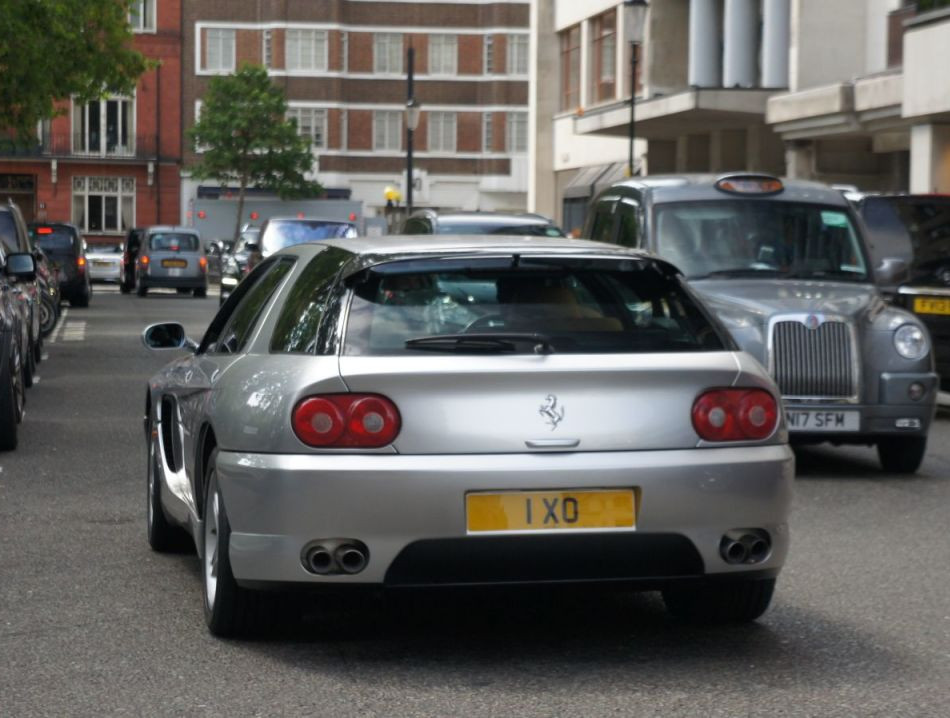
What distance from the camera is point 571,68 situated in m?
54.3

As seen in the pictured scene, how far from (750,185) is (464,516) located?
27.3 ft

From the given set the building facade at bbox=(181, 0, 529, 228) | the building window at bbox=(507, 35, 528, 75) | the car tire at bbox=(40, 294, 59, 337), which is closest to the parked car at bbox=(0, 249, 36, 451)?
the car tire at bbox=(40, 294, 59, 337)

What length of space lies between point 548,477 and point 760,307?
253 inches

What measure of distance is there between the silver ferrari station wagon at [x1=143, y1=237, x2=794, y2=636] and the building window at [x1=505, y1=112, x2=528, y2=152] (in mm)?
83740

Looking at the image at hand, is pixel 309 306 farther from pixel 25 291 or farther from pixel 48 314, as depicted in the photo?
pixel 48 314

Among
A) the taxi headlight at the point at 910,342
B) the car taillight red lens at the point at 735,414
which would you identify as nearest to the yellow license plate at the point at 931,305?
the taxi headlight at the point at 910,342

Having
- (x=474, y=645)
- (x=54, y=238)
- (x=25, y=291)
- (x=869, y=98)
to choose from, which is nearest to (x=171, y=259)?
(x=54, y=238)

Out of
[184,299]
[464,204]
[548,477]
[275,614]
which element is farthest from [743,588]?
[464,204]

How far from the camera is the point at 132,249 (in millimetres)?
52344

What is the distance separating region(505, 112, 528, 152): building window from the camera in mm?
89938

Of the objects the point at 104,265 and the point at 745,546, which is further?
the point at 104,265

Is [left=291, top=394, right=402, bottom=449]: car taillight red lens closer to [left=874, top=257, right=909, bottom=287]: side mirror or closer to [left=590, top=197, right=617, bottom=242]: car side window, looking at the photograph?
[left=874, top=257, right=909, bottom=287]: side mirror

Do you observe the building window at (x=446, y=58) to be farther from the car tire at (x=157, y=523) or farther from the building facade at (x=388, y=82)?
the car tire at (x=157, y=523)

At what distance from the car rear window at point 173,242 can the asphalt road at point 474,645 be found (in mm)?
39177
